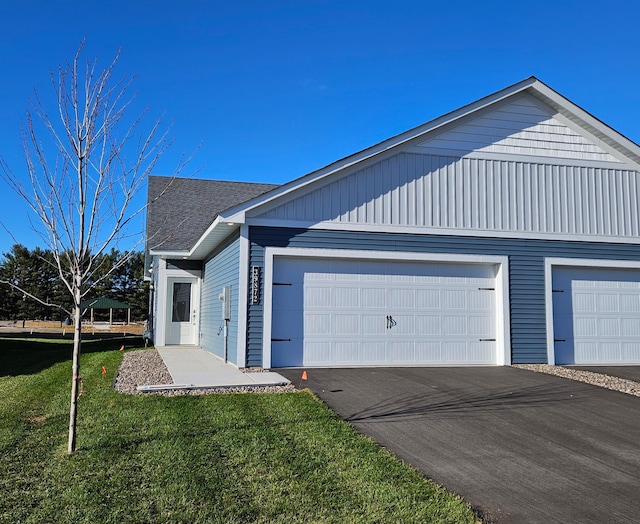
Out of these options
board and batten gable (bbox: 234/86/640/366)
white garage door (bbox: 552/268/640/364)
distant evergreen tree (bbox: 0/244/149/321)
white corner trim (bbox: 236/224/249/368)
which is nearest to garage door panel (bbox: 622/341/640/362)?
white garage door (bbox: 552/268/640/364)

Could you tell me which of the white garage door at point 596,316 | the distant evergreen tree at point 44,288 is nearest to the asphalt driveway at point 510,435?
the white garage door at point 596,316

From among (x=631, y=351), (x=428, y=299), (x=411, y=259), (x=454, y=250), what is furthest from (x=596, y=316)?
(x=411, y=259)

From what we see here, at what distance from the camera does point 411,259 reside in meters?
11.1

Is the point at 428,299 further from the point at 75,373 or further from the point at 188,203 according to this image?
the point at 188,203

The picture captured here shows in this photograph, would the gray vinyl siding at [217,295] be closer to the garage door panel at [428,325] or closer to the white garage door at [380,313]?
the white garage door at [380,313]

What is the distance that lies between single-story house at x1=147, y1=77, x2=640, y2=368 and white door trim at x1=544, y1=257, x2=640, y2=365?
0.08ft

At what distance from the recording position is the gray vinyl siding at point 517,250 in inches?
424

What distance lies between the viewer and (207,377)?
348 inches

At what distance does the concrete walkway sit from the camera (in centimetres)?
800

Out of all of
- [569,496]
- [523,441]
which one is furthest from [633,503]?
[523,441]

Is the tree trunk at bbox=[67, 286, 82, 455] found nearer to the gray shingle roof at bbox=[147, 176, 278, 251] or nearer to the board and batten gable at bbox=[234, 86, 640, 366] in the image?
the board and batten gable at bbox=[234, 86, 640, 366]

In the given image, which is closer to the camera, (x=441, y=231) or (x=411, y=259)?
(x=411, y=259)

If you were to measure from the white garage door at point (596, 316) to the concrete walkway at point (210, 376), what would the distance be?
21.6 ft

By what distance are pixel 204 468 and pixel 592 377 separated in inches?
315
